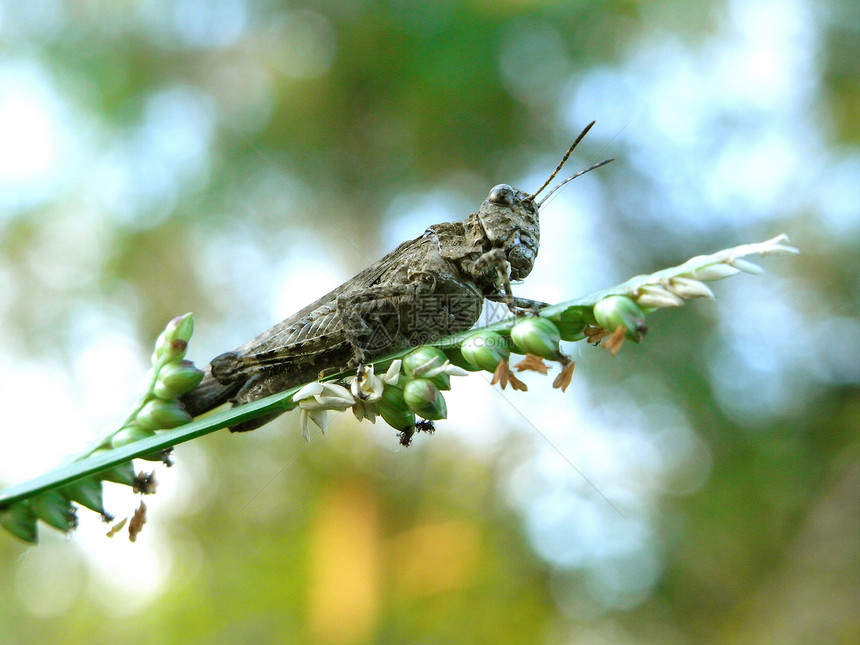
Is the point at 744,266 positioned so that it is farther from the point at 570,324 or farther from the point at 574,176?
the point at 574,176

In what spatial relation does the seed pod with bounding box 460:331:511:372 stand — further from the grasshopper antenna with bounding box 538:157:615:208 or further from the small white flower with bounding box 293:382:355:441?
the grasshopper antenna with bounding box 538:157:615:208

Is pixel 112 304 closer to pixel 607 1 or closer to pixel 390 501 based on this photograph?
pixel 390 501

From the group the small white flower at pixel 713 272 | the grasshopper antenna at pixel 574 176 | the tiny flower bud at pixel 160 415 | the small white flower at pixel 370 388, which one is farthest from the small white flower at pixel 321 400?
A: the grasshopper antenna at pixel 574 176

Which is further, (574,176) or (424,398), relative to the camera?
(574,176)

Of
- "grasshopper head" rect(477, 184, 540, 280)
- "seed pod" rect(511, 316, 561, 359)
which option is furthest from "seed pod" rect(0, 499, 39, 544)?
"grasshopper head" rect(477, 184, 540, 280)

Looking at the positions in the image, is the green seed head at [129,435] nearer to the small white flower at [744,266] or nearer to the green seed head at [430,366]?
the green seed head at [430,366]

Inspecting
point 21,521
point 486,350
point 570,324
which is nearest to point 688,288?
point 570,324
